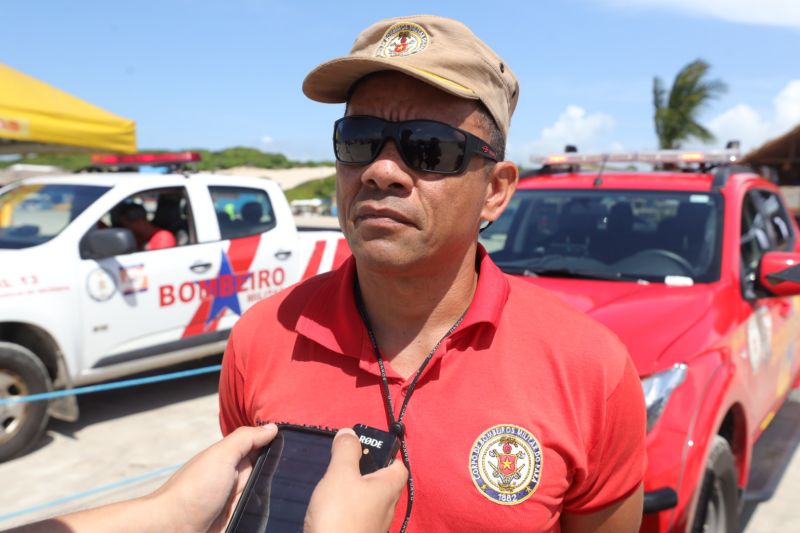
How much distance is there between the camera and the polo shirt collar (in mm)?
1605

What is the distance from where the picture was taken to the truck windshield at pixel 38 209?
5258mm

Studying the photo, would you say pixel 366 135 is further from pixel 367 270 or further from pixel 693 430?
pixel 693 430

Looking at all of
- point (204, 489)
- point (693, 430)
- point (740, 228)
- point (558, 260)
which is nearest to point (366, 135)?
point (204, 489)

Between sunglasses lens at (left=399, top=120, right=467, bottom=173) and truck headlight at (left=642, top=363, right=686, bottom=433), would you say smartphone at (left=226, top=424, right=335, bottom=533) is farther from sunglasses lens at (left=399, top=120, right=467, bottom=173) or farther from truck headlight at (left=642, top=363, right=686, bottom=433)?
truck headlight at (left=642, top=363, right=686, bottom=433)

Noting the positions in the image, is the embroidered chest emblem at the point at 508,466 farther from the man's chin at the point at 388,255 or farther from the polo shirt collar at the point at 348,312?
the man's chin at the point at 388,255

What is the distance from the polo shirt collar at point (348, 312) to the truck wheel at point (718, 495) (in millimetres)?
1573

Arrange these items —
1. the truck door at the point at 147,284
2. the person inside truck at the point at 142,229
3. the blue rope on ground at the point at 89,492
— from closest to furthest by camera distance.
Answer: the blue rope on ground at the point at 89,492 < the truck door at the point at 147,284 < the person inside truck at the point at 142,229

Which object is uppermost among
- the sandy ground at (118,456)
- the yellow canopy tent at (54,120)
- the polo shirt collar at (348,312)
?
the yellow canopy tent at (54,120)

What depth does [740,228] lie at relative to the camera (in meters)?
3.75

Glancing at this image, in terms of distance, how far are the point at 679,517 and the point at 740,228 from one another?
183cm

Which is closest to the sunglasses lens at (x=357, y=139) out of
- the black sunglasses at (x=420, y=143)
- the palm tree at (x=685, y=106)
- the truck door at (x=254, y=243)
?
the black sunglasses at (x=420, y=143)

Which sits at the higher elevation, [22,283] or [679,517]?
[22,283]

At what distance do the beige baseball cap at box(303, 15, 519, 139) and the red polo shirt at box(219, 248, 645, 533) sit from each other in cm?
44

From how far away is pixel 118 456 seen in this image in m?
4.75
